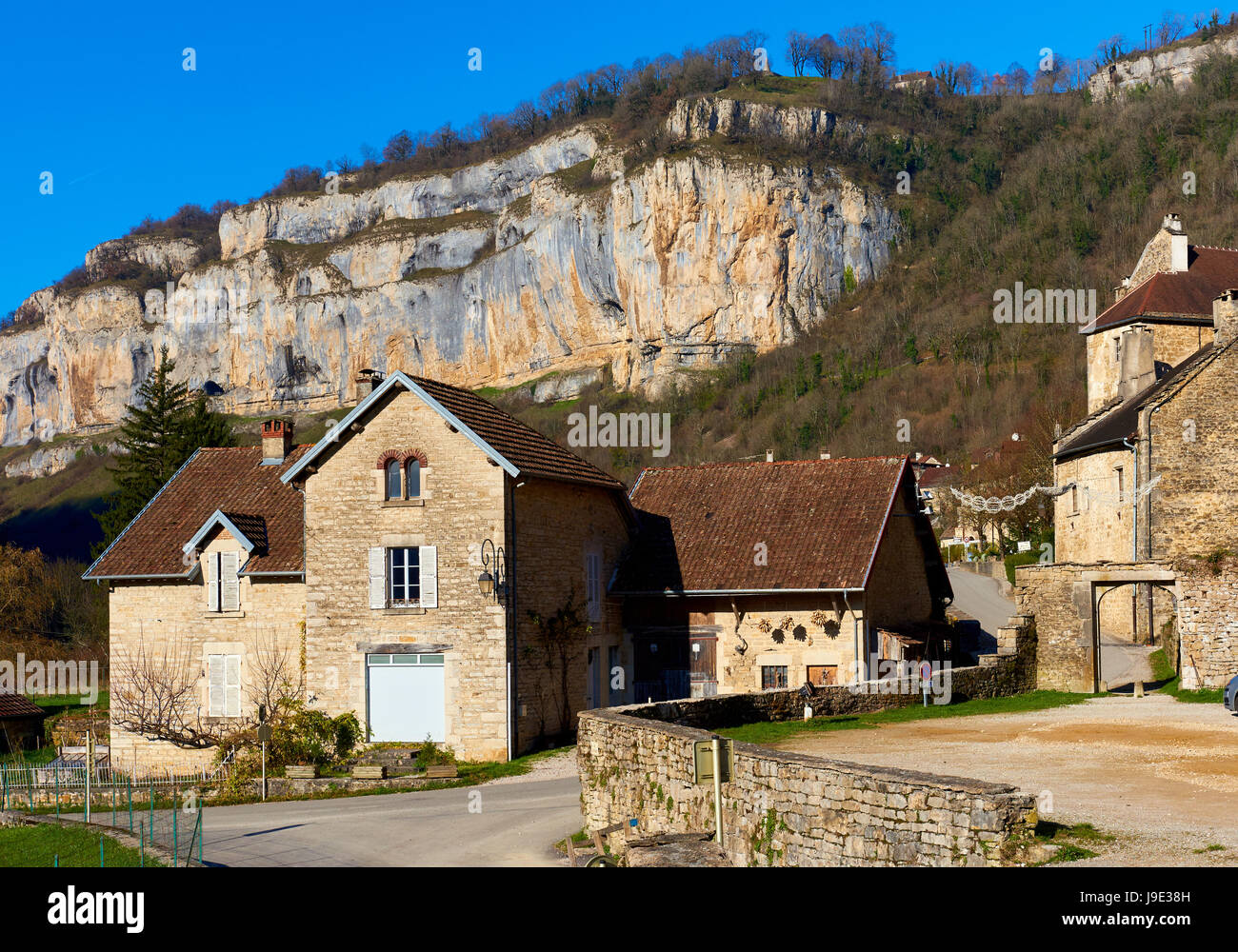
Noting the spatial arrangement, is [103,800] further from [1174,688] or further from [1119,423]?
[1119,423]

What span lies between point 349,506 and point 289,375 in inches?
6937

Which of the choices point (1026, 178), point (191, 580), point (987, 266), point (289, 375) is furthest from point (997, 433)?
point (289, 375)

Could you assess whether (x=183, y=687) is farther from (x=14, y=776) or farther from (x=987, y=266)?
(x=987, y=266)

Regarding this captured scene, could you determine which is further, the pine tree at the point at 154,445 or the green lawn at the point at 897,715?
the pine tree at the point at 154,445

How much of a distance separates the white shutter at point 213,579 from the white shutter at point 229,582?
0.28 ft

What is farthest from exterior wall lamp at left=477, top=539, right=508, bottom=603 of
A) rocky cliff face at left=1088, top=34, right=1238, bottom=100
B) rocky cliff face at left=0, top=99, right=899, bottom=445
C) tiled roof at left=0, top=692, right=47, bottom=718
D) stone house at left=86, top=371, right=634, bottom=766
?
rocky cliff face at left=1088, top=34, right=1238, bottom=100

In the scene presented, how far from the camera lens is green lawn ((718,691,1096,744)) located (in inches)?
784

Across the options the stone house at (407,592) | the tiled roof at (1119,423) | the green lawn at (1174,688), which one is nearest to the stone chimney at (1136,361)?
the tiled roof at (1119,423)

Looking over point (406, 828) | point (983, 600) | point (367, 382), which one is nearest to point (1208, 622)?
point (406, 828)

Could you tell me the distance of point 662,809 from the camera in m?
13.9

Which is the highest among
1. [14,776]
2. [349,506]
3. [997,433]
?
[997,433]

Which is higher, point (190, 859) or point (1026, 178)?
point (1026, 178)

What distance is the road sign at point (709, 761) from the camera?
1248 cm

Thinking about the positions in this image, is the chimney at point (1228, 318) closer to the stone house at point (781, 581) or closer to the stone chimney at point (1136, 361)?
the stone house at point (781, 581)
